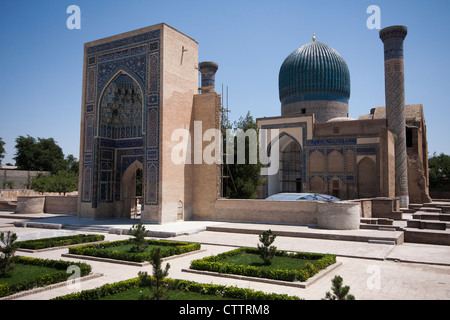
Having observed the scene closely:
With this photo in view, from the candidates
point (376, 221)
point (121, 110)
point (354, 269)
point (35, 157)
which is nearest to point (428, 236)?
point (376, 221)

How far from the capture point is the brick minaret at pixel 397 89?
21016 mm

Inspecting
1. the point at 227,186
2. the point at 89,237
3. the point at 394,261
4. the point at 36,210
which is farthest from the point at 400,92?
the point at 36,210

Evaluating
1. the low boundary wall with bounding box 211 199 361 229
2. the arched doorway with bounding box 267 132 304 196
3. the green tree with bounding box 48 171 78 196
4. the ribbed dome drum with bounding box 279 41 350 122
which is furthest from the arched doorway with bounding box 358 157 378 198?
the green tree with bounding box 48 171 78 196

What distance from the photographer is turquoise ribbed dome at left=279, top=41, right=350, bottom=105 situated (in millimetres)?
27859

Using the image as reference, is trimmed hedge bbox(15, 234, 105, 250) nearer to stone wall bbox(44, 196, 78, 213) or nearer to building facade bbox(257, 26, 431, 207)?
stone wall bbox(44, 196, 78, 213)

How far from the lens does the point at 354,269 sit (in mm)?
6457

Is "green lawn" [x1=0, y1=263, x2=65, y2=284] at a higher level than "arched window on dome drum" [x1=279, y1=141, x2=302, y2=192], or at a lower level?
lower

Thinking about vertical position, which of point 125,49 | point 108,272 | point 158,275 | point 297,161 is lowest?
point 108,272

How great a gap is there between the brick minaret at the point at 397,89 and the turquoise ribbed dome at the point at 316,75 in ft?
21.2

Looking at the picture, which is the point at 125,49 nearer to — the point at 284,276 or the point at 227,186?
the point at 227,186

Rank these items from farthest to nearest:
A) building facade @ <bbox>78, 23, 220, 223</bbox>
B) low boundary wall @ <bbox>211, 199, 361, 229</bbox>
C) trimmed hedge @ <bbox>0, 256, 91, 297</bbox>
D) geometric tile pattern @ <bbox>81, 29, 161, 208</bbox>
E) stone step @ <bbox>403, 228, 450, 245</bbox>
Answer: geometric tile pattern @ <bbox>81, 29, 161, 208</bbox> → building facade @ <bbox>78, 23, 220, 223</bbox> → low boundary wall @ <bbox>211, 199, 361, 229</bbox> → stone step @ <bbox>403, 228, 450, 245</bbox> → trimmed hedge @ <bbox>0, 256, 91, 297</bbox>

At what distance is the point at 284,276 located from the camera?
555cm
